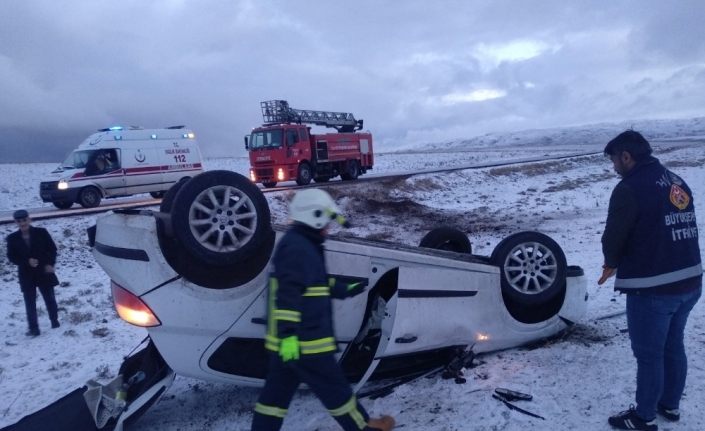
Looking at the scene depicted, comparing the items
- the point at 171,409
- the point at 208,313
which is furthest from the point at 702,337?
the point at 171,409

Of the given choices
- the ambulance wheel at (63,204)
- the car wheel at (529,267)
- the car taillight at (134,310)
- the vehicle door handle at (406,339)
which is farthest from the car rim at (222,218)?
the ambulance wheel at (63,204)

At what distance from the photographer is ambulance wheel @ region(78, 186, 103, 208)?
590 inches

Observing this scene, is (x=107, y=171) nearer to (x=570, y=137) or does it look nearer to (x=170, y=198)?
(x=170, y=198)

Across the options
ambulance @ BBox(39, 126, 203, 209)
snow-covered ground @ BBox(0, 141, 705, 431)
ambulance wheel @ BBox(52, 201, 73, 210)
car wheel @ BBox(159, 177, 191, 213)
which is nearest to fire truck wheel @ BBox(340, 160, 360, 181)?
ambulance @ BBox(39, 126, 203, 209)

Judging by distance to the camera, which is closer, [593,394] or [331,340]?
[331,340]

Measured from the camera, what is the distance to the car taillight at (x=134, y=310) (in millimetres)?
3135

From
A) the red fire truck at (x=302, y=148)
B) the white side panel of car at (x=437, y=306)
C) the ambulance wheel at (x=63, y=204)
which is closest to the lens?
the white side panel of car at (x=437, y=306)

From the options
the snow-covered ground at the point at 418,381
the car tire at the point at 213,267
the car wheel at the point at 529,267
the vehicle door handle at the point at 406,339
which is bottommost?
the snow-covered ground at the point at 418,381

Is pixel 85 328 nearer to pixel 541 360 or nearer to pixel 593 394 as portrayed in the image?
pixel 541 360

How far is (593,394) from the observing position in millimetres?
3445

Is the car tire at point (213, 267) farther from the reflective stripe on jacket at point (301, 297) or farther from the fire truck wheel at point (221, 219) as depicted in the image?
the reflective stripe on jacket at point (301, 297)

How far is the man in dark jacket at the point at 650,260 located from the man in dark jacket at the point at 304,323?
161cm

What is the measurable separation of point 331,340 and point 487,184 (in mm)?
20463

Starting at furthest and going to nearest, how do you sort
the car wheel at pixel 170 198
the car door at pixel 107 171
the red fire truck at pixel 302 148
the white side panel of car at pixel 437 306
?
the red fire truck at pixel 302 148
the car door at pixel 107 171
the white side panel of car at pixel 437 306
the car wheel at pixel 170 198
